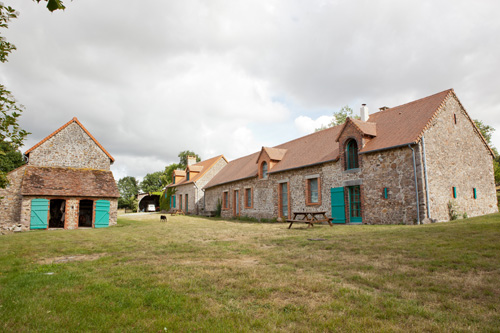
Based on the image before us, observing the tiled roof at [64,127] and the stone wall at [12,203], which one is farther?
the tiled roof at [64,127]

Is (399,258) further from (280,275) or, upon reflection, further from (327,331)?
(327,331)

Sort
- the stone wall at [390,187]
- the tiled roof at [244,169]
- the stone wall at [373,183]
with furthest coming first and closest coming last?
the tiled roof at [244,169] → the stone wall at [373,183] → the stone wall at [390,187]

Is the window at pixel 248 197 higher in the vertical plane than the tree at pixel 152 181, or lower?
lower

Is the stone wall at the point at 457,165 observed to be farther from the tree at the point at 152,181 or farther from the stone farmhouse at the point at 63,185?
the tree at the point at 152,181

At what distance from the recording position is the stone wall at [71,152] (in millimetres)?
20797

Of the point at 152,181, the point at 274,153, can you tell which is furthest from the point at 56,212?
the point at 152,181

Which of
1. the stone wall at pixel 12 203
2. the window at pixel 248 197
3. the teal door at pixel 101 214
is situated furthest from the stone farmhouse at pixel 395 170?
the stone wall at pixel 12 203

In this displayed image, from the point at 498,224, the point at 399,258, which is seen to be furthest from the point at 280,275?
the point at 498,224

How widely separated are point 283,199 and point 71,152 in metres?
15.1

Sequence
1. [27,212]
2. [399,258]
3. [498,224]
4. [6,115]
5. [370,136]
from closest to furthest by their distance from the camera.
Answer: [6,115] < [399,258] < [498,224] < [370,136] < [27,212]

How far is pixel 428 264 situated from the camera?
232 inches

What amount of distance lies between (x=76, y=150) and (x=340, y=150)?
1782 centimetres

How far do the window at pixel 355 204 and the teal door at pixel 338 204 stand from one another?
0.41 metres

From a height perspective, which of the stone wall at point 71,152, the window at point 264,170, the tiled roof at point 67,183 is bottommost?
the tiled roof at point 67,183
